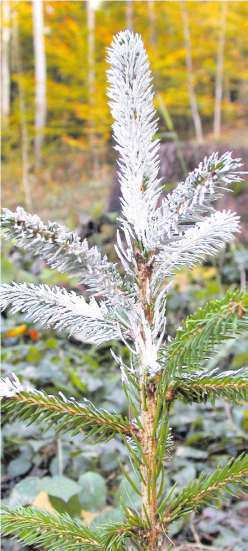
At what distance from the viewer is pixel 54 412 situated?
Result: 45cm

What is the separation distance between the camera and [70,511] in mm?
991

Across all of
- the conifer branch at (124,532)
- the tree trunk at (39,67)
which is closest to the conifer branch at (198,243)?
the conifer branch at (124,532)

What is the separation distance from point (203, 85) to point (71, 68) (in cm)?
794

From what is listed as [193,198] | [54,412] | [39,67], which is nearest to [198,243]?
[193,198]

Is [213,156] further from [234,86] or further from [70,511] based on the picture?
[234,86]

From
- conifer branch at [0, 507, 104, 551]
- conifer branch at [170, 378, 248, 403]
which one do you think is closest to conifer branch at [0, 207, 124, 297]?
conifer branch at [170, 378, 248, 403]

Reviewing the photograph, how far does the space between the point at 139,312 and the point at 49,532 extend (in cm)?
21

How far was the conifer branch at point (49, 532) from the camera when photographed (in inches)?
17.3

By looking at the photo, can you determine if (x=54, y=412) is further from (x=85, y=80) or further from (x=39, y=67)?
(x=85, y=80)

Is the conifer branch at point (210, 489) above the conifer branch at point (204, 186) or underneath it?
underneath

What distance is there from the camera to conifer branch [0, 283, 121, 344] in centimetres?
47

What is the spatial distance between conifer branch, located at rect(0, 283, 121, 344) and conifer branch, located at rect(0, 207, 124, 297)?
0.02 metres

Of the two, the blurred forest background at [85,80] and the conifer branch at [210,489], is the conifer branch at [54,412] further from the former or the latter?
the blurred forest background at [85,80]

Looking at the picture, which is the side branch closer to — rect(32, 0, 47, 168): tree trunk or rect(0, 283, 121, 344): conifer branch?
rect(0, 283, 121, 344): conifer branch
